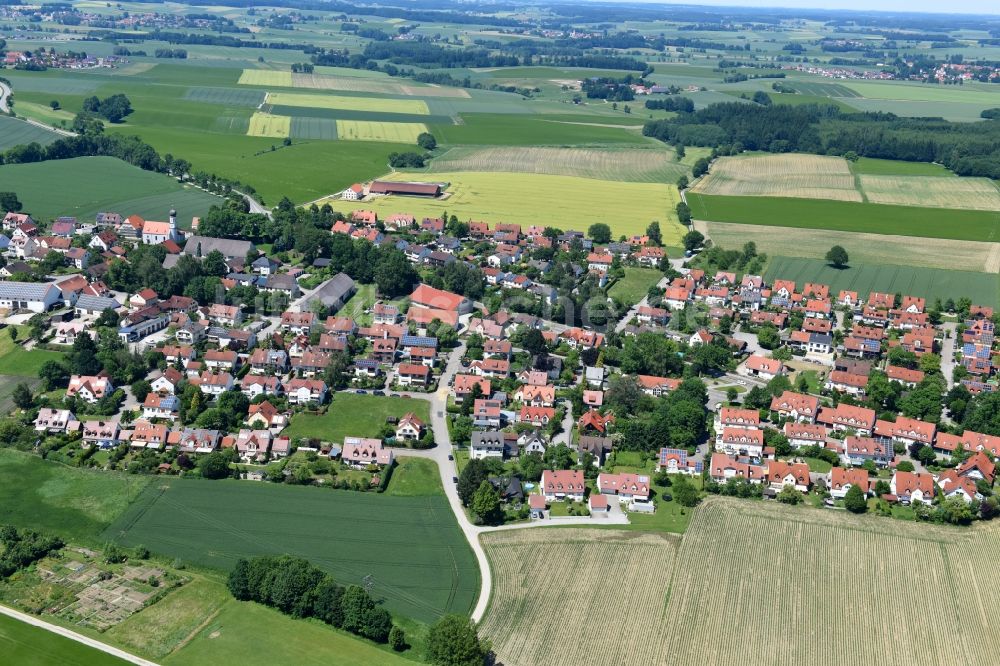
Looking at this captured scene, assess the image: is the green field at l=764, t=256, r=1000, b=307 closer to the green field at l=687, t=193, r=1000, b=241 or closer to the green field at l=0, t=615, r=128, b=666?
the green field at l=687, t=193, r=1000, b=241

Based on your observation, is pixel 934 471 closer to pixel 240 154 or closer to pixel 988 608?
pixel 988 608

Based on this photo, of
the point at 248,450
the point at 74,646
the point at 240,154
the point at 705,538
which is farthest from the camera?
the point at 240,154

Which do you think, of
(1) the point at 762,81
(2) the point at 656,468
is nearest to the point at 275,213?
(2) the point at 656,468

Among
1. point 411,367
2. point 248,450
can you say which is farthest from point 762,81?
point 248,450

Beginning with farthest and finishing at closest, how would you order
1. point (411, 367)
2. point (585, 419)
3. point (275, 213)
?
point (275, 213)
point (411, 367)
point (585, 419)

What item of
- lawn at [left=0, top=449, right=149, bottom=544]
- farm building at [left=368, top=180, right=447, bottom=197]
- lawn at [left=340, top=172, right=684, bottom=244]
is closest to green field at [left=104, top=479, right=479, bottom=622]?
lawn at [left=0, top=449, right=149, bottom=544]

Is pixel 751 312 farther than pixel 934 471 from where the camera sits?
Yes

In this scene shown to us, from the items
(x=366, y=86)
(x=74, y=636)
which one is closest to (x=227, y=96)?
(x=366, y=86)
